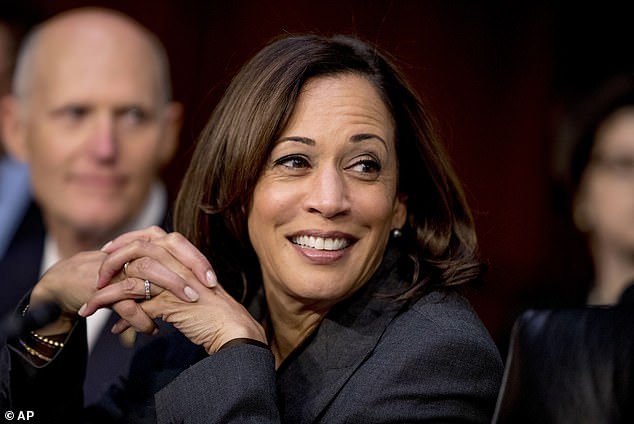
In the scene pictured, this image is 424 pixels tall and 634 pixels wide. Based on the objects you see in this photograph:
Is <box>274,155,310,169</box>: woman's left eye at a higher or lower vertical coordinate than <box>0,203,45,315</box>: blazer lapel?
higher

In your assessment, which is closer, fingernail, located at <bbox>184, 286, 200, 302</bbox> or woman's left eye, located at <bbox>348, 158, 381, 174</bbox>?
fingernail, located at <bbox>184, 286, 200, 302</bbox>

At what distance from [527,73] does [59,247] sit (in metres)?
2.27

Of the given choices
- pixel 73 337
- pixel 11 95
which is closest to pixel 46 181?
→ pixel 11 95

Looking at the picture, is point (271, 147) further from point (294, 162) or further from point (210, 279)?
point (210, 279)

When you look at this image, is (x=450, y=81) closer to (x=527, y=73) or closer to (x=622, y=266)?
(x=527, y=73)

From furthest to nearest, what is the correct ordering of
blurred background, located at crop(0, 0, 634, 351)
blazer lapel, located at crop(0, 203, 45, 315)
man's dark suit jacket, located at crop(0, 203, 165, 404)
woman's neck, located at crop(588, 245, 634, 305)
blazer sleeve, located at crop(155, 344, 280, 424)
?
blurred background, located at crop(0, 0, 634, 351), blazer lapel, located at crop(0, 203, 45, 315), woman's neck, located at crop(588, 245, 634, 305), man's dark suit jacket, located at crop(0, 203, 165, 404), blazer sleeve, located at crop(155, 344, 280, 424)

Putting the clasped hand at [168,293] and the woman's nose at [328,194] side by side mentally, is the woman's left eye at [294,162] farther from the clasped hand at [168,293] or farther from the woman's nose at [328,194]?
the clasped hand at [168,293]

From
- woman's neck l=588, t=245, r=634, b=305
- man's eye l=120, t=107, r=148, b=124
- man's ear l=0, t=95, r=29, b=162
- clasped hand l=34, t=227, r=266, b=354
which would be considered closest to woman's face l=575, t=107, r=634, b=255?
woman's neck l=588, t=245, r=634, b=305

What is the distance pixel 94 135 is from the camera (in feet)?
13.2

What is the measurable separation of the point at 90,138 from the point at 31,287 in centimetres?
74

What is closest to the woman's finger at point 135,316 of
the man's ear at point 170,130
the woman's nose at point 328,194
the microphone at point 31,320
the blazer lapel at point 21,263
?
the microphone at point 31,320

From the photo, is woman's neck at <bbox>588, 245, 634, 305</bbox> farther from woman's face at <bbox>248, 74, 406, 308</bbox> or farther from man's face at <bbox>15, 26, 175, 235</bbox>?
man's face at <bbox>15, 26, 175, 235</bbox>

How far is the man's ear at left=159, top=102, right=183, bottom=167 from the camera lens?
4234mm

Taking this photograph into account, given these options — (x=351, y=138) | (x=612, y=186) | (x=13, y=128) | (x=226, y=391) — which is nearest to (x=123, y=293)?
(x=226, y=391)
